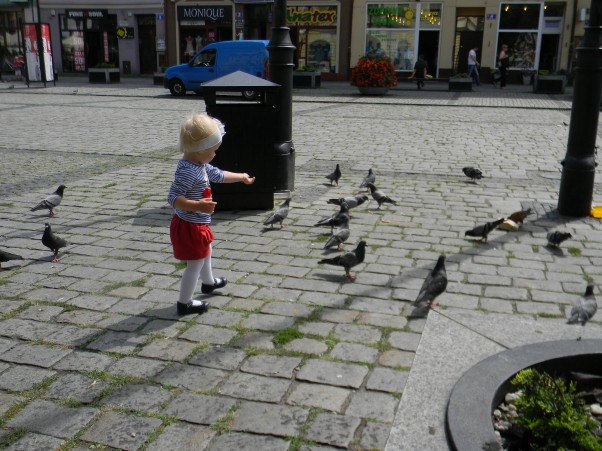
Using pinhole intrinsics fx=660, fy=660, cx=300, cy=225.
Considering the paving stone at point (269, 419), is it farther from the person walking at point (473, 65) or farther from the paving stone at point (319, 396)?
the person walking at point (473, 65)

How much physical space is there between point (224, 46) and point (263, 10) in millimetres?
11490

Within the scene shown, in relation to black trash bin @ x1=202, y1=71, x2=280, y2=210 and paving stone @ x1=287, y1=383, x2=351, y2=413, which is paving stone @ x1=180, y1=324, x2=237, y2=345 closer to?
paving stone @ x1=287, y1=383, x2=351, y2=413

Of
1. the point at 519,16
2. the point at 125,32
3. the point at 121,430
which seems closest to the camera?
the point at 121,430

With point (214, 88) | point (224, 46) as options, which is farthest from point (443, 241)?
point (224, 46)

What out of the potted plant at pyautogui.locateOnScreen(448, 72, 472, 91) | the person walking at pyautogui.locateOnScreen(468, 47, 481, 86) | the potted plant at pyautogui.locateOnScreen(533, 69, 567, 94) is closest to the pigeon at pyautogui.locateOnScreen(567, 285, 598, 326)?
the potted plant at pyautogui.locateOnScreen(533, 69, 567, 94)

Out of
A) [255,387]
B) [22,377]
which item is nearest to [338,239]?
[255,387]

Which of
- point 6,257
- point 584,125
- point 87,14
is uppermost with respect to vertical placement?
point 87,14

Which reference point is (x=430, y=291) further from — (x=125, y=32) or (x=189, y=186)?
(x=125, y=32)

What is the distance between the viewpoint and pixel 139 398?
3369mm

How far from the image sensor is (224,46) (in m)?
24.4

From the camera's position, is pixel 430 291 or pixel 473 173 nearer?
pixel 430 291

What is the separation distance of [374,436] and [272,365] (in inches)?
34.4

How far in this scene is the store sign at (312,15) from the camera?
3338 centimetres

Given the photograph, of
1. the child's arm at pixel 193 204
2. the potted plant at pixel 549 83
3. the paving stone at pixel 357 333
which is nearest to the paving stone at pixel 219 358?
the paving stone at pixel 357 333
